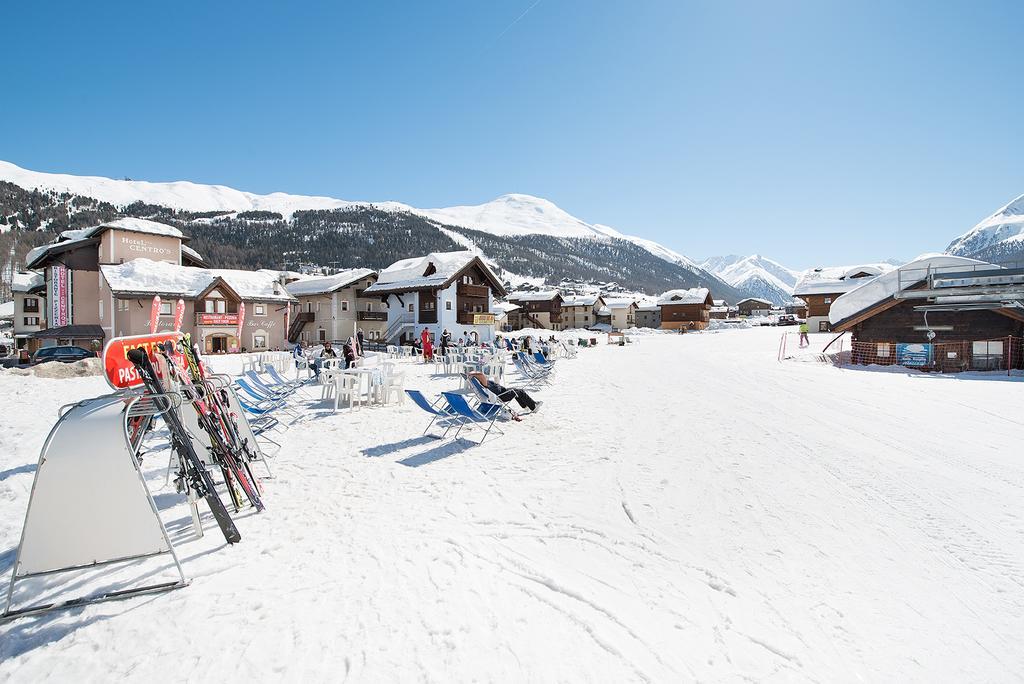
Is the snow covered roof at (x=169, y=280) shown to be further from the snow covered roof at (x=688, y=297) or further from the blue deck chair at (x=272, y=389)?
the snow covered roof at (x=688, y=297)

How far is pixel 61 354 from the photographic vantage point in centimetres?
2214

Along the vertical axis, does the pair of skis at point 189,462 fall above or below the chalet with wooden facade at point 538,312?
below

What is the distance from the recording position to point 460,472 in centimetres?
657

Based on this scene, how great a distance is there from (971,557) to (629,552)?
3.28m

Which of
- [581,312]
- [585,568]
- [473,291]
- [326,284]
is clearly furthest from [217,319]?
[581,312]

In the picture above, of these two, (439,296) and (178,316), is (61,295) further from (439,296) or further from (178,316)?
(178,316)

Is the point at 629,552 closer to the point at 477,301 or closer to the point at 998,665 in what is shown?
the point at 998,665

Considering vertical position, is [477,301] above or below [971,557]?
above

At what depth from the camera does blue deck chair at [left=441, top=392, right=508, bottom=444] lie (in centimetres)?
797

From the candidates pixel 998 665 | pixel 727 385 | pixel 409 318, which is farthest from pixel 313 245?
pixel 998 665

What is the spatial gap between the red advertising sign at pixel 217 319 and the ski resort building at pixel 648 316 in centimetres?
6587

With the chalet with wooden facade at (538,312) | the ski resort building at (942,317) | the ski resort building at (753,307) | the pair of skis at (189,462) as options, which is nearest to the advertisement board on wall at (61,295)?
the pair of skis at (189,462)

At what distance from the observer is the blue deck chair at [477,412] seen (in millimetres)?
7973

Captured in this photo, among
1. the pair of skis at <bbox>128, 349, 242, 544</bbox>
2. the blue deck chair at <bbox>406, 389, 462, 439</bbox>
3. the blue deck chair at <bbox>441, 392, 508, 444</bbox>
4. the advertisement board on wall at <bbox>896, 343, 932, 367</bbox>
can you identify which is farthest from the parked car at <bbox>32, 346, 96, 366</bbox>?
the advertisement board on wall at <bbox>896, 343, 932, 367</bbox>
